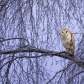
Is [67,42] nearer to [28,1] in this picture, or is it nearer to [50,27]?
[50,27]

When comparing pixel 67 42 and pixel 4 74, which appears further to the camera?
pixel 67 42

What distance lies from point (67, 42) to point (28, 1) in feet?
2.60

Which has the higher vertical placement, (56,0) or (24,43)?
(56,0)

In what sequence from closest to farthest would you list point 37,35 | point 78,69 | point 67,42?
point 37,35 → point 78,69 → point 67,42

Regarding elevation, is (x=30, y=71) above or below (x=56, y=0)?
below

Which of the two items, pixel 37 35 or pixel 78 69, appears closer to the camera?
pixel 37 35

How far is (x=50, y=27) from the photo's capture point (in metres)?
1.79

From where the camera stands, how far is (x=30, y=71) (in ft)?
5.77

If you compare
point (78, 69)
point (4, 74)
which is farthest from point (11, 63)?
point (78, 69)

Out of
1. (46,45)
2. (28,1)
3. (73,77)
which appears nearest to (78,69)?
(73,77)

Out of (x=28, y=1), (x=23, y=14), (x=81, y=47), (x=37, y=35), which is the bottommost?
(x=81, y=47)

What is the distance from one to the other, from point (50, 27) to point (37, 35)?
6.1 inches

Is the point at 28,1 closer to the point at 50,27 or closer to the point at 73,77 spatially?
the point at 50,27

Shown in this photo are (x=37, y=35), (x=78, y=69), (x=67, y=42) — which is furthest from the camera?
(x=67, y=42)
